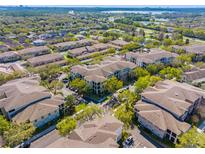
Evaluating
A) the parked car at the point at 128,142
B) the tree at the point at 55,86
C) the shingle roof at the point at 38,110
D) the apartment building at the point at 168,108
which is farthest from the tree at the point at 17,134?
the apartment building at the point at 168,108

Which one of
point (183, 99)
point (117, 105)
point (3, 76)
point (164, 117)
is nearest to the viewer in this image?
point (164, 117)

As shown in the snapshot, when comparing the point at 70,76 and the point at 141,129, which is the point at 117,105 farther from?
the point at 70,76

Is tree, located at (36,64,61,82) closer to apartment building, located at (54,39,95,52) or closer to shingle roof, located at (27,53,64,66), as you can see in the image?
shingle roof, located at (27,53,64,66)

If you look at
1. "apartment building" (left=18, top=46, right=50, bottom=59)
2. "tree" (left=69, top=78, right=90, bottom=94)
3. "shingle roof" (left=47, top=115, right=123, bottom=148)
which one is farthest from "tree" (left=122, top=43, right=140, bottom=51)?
"shingle roof" (left=47, top=115, right=123, bottom=148)

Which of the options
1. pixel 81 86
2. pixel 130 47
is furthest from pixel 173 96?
pixel 130 47

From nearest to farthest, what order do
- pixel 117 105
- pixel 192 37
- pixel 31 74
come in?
pixel 117 105 → pixel 31 74 → pixel 192 37

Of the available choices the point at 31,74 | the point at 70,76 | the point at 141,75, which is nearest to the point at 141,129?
the point at 141,75

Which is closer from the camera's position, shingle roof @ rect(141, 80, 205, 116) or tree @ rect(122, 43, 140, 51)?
shingle roof @ rect(141, 80, 205, 116)

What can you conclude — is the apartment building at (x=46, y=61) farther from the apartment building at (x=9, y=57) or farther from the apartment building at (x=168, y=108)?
the apartment building at (x=168, y=108)

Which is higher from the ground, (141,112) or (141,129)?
(141,112)
